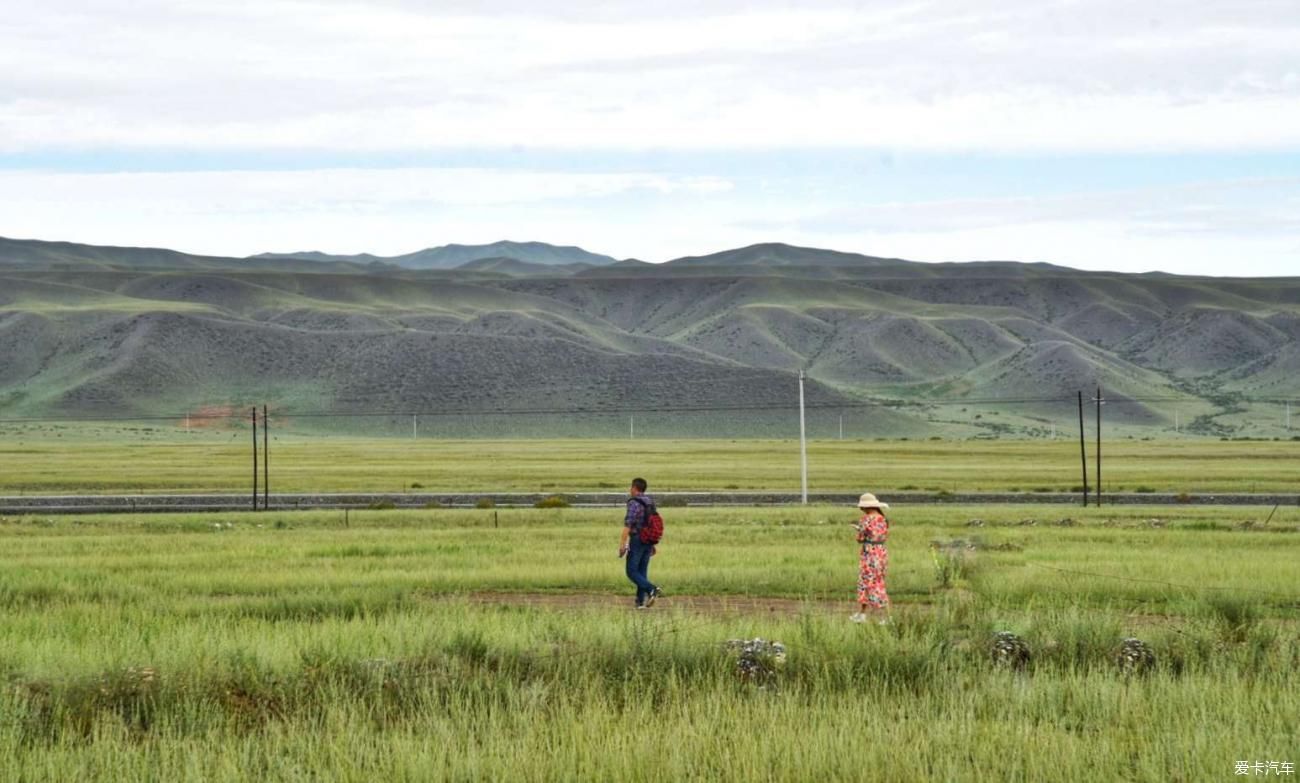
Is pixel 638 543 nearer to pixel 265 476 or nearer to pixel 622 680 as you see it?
pixel 622 680

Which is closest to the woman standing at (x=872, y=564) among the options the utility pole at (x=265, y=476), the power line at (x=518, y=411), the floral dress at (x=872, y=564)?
the floral dress at (x=872, y=564)

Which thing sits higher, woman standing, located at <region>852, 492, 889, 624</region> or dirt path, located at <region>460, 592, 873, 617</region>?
woman standing, located at <region>852, 492, 889, 624</region>

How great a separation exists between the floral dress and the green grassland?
2.95ft

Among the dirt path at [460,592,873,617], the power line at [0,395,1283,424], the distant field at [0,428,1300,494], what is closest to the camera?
the dirt path at [460,592,873,617]

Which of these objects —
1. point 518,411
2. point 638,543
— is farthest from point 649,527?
Result: point 518,411

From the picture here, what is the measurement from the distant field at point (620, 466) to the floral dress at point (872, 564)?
141 ft

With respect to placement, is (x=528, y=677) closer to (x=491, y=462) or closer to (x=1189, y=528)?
(x=1189, y=528)

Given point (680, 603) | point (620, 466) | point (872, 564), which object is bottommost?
point (620, 466)

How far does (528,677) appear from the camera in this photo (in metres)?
12.9

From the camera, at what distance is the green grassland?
968cm

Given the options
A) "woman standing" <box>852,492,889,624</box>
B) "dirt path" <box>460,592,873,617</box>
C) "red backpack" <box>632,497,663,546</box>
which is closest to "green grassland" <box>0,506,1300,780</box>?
"dirt path" <box>460,592,873,617</box>

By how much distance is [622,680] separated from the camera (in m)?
12.9

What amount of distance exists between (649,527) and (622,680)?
6668 mm

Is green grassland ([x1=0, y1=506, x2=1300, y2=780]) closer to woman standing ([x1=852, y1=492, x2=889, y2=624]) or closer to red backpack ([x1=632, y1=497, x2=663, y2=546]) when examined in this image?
woman standing ([x1=852, y1=492, x2=889, y2=624])
